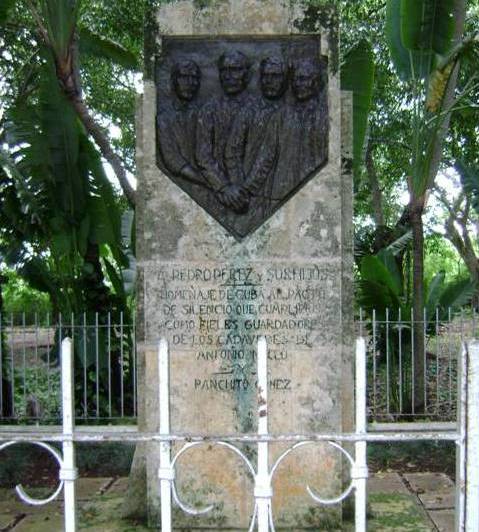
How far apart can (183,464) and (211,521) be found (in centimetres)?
40

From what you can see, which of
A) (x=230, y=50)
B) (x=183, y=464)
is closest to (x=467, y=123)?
(x=230, y=50)

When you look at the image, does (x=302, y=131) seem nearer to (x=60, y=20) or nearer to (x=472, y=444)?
(x=472, y=444)

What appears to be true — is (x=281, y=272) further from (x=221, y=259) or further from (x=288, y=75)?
(x=288, y=75)

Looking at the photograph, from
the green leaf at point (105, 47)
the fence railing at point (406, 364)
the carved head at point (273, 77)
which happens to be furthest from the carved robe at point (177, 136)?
the green leaf at point (105, 47)

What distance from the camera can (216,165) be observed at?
14.9ft

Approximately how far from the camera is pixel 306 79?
177 inches

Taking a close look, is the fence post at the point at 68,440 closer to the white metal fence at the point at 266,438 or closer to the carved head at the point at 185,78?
the white metal fence at the point at 266,438

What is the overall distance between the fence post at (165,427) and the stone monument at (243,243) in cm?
176

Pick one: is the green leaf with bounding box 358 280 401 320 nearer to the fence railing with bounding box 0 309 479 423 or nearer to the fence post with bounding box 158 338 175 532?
the fence railing with bounding box 0 309 479 423

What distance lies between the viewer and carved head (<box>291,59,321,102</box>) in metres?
4.49

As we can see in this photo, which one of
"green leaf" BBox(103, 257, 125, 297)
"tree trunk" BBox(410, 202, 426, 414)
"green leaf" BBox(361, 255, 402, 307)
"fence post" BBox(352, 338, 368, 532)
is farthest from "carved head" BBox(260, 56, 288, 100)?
"green leaf" BBox(103, 257, 125, 297)

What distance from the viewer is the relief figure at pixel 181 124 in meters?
4.52

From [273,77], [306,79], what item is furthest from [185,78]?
[306,79]

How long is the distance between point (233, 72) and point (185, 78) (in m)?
0.32
